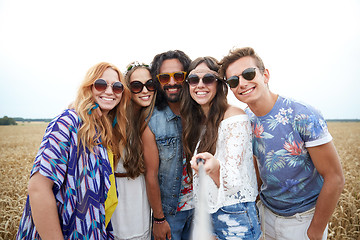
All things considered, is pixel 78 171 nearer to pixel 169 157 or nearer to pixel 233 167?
pixel 169 157

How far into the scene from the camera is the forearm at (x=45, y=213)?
177 centimetres

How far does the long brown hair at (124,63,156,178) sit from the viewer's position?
8.75ft

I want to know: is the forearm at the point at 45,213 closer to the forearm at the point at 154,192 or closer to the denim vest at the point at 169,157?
the forearm at the point at 154,192

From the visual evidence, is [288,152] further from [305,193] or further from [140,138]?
[140,138]

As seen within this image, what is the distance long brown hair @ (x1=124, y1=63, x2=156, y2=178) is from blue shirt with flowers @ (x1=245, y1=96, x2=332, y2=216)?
1.45 m

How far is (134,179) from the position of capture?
2777mm

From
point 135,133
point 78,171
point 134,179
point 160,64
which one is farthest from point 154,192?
point 160,64

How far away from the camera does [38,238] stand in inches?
76.0

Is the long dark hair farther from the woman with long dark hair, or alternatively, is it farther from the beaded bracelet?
the beaded bracelet

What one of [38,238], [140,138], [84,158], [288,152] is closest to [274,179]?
[288,152]

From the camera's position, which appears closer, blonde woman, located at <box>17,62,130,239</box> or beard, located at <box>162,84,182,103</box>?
blonde woman, located at <box>17,62,130,239</box>

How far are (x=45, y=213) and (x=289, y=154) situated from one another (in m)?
2.40

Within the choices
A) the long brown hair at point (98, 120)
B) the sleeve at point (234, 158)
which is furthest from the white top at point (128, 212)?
the sleeve at point (234, 158)

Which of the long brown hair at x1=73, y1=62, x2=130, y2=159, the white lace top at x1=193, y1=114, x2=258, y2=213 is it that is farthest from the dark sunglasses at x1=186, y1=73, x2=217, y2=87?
the long brown hair at x1=73, y1=62, x2=130, y2=159
